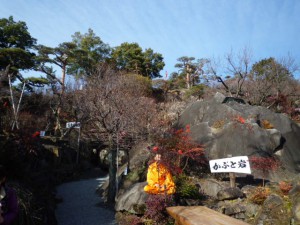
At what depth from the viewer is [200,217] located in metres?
3.46

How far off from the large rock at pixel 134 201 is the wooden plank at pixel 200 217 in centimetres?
242

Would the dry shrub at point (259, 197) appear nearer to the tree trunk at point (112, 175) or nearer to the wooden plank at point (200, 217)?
the wooden plank at point (200, 217)

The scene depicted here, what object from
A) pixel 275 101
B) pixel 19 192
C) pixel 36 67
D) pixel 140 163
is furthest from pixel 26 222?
pixel 36 67

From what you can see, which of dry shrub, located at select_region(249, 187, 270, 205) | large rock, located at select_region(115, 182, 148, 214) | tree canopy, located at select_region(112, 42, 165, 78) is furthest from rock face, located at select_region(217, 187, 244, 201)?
tree canopy, located at select_region(112, 42, 165, 78)

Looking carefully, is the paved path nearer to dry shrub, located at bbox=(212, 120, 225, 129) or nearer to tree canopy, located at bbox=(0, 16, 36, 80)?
dry shrub, located at bbox=(212, 120, 225, 129)

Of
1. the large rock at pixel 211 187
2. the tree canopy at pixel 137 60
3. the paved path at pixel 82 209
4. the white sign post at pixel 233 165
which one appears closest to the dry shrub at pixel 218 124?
the large rock at pixel 211 187

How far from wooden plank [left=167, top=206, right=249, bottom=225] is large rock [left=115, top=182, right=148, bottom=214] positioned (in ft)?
7.95

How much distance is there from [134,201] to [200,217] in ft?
11.2

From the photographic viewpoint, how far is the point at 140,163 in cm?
998

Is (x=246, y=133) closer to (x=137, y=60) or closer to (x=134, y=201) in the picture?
(x=134, y=201)

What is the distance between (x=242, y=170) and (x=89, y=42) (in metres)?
21.1

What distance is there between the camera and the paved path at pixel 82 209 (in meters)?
6.93

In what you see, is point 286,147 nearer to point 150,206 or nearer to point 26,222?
point 150,206

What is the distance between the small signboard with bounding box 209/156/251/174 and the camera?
20.6ft
